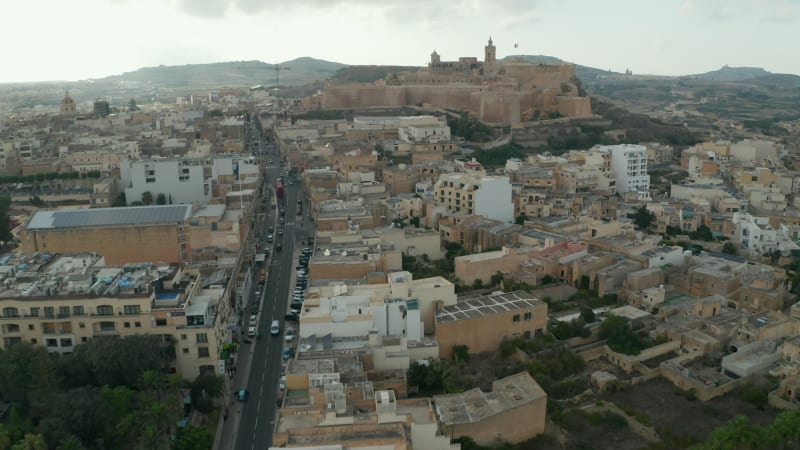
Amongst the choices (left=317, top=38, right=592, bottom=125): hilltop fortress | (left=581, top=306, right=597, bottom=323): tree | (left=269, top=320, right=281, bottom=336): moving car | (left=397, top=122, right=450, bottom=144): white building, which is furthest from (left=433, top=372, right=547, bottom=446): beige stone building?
(left=317, top=38, right=592, bottom=125): hilltop fortress

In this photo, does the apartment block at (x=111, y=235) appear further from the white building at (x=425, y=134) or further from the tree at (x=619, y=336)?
the white building at (x=425, y=134)

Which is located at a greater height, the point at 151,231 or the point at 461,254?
the point at 151,231

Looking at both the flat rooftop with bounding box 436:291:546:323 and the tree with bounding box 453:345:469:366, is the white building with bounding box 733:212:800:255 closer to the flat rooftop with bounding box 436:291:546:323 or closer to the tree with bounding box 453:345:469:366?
the flat rooftop with bounding box 436:291:546:323

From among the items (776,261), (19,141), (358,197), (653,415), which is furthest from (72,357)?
(19,141)

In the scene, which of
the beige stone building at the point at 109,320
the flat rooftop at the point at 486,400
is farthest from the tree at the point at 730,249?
the beige stone building at the point at 109,320

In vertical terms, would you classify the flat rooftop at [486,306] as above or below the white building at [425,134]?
below

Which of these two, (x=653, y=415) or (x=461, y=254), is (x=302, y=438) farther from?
(x=461, y=254)
